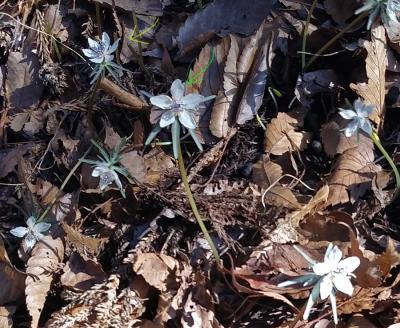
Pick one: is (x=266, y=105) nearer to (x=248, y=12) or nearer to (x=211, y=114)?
(x=211, y=114)

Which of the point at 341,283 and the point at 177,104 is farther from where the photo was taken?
the point at 177,104

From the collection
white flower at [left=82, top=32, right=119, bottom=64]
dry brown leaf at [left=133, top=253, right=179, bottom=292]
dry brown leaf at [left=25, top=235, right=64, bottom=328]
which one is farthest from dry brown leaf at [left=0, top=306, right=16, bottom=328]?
white flower at [left=82, top=32, right=119, bottom=64]

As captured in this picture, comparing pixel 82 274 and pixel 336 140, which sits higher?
pixel 336 140

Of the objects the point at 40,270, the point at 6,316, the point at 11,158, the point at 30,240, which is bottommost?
the point at 6,316

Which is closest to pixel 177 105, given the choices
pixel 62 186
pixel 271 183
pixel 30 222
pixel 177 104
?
pixel 177 104

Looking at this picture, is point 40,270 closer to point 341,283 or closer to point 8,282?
point 8,282

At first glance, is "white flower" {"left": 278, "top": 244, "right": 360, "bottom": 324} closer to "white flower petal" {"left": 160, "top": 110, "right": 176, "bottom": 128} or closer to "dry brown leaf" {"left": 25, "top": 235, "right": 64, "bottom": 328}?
"white flower petal" {"left": 160, "top": 110, "right": 176, "bottom": 128}

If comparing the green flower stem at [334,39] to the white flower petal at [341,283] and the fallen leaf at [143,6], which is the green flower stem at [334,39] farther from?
the white flower petal at [341,283]
